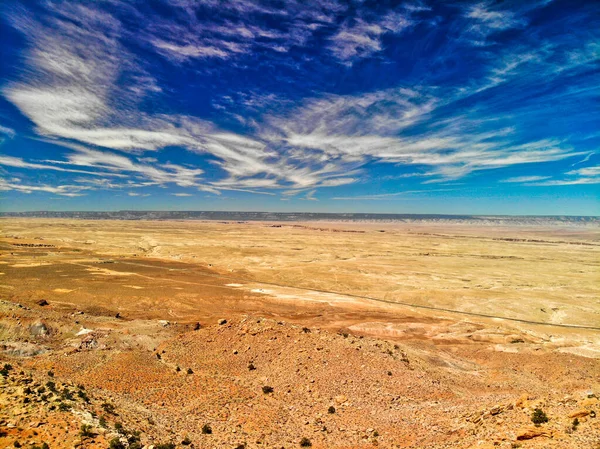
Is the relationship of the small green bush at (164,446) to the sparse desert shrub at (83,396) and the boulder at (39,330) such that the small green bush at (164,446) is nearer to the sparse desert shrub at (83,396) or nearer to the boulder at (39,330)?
the sparse desert shrub at (83,396)

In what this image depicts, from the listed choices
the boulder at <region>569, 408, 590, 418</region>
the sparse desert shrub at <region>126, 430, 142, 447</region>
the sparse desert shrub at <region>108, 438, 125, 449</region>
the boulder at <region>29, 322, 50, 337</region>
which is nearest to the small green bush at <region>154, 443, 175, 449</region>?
the sparse desert shrub at <region>126, 430, 142, 447</region>

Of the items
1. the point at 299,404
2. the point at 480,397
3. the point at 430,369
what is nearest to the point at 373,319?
the point at 430,369

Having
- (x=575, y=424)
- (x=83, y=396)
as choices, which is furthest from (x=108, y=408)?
(x=575, y=424)

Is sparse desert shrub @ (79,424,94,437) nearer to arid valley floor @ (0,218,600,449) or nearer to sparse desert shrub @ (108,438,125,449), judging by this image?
arid valley floor @ (0,218,600,449)

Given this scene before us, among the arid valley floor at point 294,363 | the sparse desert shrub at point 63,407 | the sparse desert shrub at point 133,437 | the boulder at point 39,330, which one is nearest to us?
the sparse desert shrub at point 133,437

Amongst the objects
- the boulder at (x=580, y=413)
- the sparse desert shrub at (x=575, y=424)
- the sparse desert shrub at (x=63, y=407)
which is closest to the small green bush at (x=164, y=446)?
the sparse desert shrub at (x=63, y=407)

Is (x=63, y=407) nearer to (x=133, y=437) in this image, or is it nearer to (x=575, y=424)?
(x=133, y=437)
